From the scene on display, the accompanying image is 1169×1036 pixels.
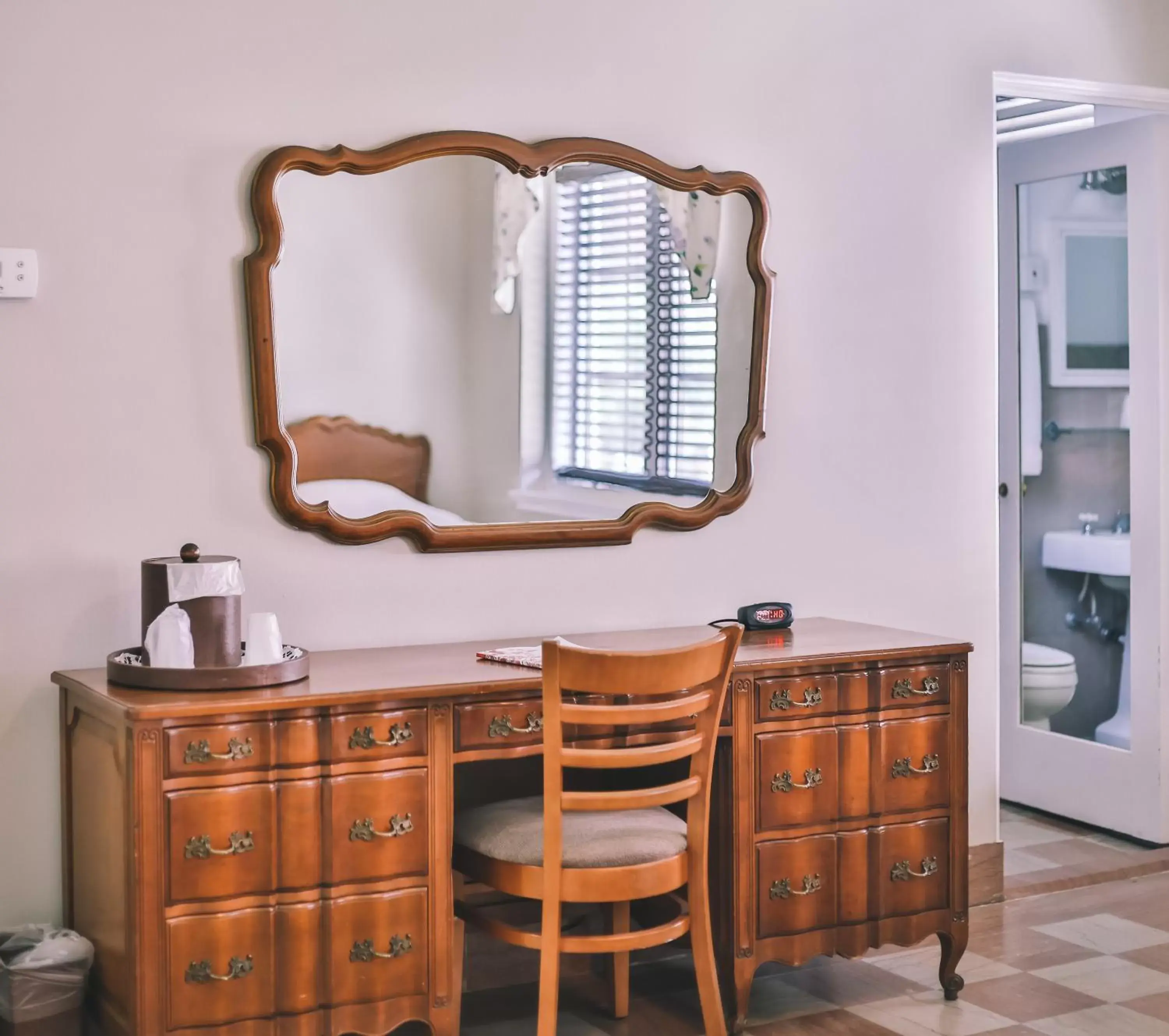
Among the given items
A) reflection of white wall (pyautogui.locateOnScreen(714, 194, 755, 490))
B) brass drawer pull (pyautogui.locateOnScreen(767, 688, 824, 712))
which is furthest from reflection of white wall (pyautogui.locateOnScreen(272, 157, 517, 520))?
brass drawer pull (pyautogui.locateOnScreen(767, 688, 824, 712))

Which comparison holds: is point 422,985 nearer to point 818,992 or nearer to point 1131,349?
point 818,992

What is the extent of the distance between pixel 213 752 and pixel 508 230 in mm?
1334

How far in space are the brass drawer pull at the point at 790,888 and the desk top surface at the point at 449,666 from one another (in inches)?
17.4

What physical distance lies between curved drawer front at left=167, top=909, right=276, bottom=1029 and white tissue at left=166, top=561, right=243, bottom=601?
555mm

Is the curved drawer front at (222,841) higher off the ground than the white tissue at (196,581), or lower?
lower

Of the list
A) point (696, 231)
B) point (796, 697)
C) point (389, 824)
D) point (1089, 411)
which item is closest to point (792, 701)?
point (796, 697)

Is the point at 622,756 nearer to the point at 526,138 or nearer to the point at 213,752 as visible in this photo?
the point at 213,752

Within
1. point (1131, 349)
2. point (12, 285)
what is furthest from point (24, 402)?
point (1131, 349)

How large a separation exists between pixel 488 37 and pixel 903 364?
131 centimetres

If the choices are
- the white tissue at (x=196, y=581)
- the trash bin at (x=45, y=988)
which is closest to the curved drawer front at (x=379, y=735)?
the white tissue at (x=196, y=581)

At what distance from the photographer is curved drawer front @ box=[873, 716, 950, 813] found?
3.04 m

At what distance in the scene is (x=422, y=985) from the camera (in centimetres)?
260

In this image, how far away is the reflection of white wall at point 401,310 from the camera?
2.94m

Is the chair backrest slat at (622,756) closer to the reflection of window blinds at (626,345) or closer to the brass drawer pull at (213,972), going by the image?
the brass drawer pull at (213,972)
